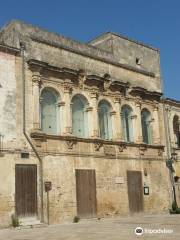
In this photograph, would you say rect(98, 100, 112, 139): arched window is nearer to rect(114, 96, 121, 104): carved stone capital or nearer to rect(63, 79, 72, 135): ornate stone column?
rect(114, 96, 121, 104): carved stone capital

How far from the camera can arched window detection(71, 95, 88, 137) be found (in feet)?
62.4

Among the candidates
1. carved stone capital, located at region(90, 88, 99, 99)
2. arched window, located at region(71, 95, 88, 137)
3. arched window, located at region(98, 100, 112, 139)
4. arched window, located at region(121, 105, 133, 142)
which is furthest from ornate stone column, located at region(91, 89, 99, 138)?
arched window, located at region(121, 105, 133, 142)

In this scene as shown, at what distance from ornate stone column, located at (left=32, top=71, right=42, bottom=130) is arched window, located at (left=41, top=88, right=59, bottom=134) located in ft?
1.70

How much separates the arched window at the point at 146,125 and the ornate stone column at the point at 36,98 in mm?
7475

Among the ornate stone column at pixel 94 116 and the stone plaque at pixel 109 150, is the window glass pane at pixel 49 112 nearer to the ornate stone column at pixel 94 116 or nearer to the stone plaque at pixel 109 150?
the ornate stone column at pixel 94 116

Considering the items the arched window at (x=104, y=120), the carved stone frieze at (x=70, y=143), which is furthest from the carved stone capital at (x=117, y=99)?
the carved stone frieze at (x=70, y=143)

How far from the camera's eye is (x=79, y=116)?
761 inches

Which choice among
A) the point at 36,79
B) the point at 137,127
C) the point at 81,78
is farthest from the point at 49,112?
the point at 137,127

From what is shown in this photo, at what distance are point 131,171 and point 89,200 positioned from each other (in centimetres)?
348

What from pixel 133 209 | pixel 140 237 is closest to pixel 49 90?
pixel 133 209

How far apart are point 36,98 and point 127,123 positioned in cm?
629

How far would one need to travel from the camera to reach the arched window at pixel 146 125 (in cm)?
2256

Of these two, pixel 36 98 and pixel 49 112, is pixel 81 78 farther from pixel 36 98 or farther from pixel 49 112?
pixel 36 98

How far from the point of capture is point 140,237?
10727 mm
